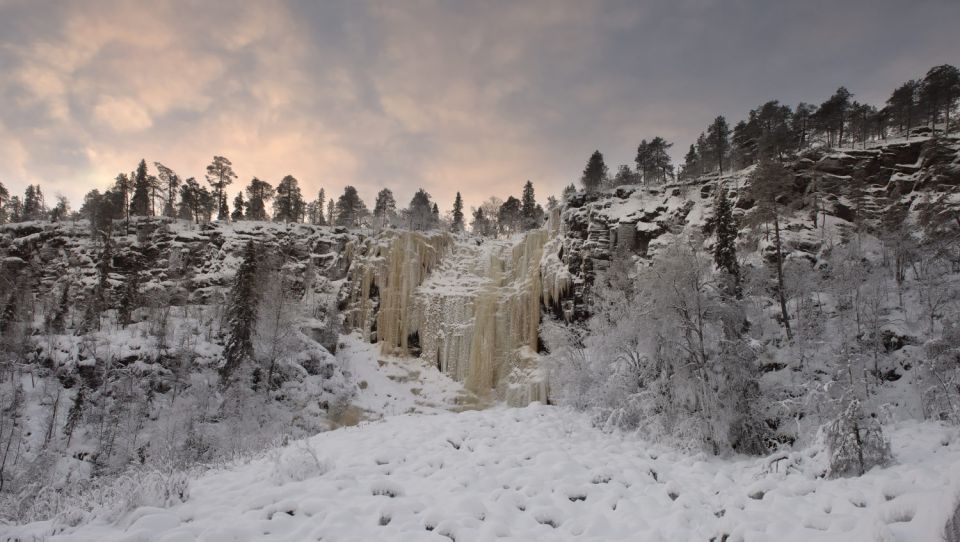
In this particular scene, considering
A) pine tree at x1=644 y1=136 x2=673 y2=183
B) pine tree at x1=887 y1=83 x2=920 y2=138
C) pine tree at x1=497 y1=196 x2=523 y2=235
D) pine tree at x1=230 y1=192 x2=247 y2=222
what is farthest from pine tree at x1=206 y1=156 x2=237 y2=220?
pine tree at x1=887 y1=83 x2=920 y2=138

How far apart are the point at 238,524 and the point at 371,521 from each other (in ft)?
5.35

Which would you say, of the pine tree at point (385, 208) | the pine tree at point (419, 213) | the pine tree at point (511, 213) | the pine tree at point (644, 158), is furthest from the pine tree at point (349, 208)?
the pine tree at point (644, 158)

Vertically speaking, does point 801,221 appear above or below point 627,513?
above

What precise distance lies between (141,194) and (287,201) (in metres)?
18.9

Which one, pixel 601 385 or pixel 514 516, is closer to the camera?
pixel 514 516

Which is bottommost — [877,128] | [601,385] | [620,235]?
[601,385]

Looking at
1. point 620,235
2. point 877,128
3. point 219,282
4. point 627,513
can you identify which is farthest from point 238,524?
point 877,128

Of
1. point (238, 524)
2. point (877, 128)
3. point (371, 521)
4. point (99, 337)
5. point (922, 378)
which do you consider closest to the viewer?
point (238, 524)

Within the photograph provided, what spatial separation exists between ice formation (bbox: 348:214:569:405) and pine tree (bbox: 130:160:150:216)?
35053 millimetres

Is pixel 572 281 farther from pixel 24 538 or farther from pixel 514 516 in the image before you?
pixel 24 538

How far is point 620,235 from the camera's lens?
40562 mm

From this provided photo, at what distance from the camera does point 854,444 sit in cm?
768

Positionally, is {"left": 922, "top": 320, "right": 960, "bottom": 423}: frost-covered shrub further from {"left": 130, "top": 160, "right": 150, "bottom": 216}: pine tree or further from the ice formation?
{"left": 130, "top": 160, "right": 150, "bottom": 216}: pine tree

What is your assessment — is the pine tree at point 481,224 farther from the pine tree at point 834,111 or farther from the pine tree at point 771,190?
the pine tree at point 771,190
